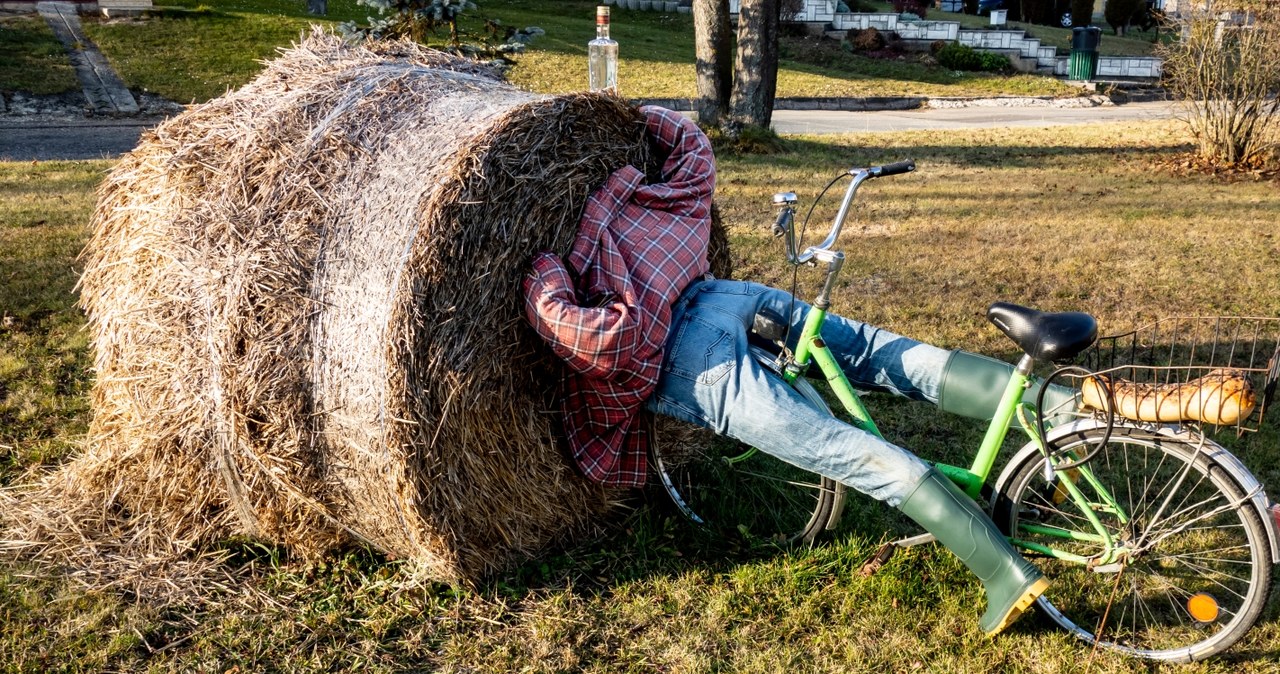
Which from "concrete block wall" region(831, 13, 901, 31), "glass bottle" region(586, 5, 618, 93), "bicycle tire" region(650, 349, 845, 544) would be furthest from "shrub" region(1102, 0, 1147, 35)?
"bicycle tire" region(650, 349, 845, 544)

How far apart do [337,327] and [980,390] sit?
7.82ft

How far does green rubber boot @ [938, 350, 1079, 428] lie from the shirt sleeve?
4.10ft

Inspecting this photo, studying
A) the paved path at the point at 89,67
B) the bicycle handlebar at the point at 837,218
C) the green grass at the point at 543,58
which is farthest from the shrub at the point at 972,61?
the bicycle handlebar at the point at 837,218

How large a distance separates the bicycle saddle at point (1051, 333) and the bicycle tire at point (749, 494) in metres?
0.84

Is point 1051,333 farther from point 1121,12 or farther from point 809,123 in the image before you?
point 1121,12

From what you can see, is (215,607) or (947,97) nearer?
(215,607)

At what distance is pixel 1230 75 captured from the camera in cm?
1102

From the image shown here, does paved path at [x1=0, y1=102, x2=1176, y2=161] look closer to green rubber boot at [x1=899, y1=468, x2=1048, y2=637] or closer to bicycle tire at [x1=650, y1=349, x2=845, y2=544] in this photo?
Result: bicycle tire at [x1=650, y1=349, x2=845, y2=544]

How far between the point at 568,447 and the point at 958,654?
163cm

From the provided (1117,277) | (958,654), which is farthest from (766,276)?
(958,654)

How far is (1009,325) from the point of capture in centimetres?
347

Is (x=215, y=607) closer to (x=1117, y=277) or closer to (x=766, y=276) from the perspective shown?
(x=766, y=276)

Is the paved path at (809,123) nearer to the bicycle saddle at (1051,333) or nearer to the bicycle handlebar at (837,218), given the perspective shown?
the bicycle handlebar at (837,218)

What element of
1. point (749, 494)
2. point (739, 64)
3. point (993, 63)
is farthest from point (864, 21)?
point (749, 494)
